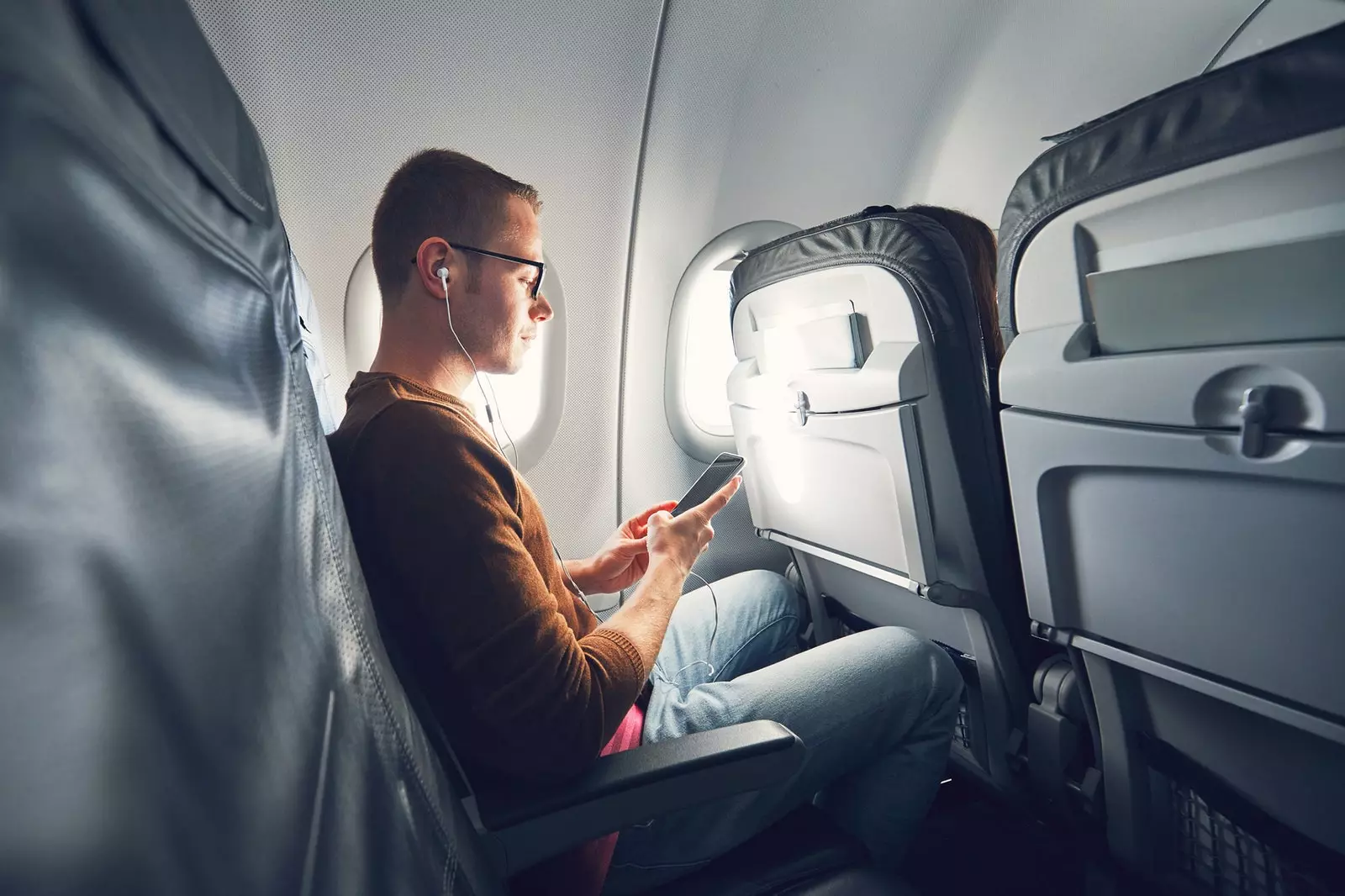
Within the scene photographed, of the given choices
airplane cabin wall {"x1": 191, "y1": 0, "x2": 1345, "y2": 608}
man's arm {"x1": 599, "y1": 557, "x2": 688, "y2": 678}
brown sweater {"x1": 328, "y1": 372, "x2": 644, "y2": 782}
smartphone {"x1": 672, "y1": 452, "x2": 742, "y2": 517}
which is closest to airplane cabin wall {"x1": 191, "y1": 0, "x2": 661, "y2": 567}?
airplane cabin wall {"x1": 191, "y1": 0, "x2": 1345, "y2": 608}

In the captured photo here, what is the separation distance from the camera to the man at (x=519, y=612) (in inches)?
38.3

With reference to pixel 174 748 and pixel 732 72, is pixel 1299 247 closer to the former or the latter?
pixel 174 748

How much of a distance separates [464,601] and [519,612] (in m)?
0.07

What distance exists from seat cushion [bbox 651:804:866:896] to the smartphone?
69 centimetres

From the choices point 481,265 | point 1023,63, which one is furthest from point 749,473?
point 1023,63

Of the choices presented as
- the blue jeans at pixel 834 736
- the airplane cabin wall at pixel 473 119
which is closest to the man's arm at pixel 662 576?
the blue jeans at pixel 834 736

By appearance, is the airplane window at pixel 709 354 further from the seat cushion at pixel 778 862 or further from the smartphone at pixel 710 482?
the seat cushion at pixel 778 862

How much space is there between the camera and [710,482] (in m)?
1.77

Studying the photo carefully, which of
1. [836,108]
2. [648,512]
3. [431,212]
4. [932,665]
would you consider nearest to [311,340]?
[431,212]

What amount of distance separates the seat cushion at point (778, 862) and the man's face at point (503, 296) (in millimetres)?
993

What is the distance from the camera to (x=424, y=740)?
2.64 ft

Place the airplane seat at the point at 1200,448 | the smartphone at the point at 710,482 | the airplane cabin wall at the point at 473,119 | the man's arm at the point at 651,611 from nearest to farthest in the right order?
1. the airplane seat at the point at 1200,448
2. the man's arm at the point at 651,611
3. the smartphone at the point at 710,482
4. the airplane cabin wall at the point at 473,119

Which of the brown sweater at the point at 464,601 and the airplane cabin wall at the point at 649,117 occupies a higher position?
the airplane cabin wall at the point at 649,117

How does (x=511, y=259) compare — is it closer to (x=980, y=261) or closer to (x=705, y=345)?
(x=980, y=261)
